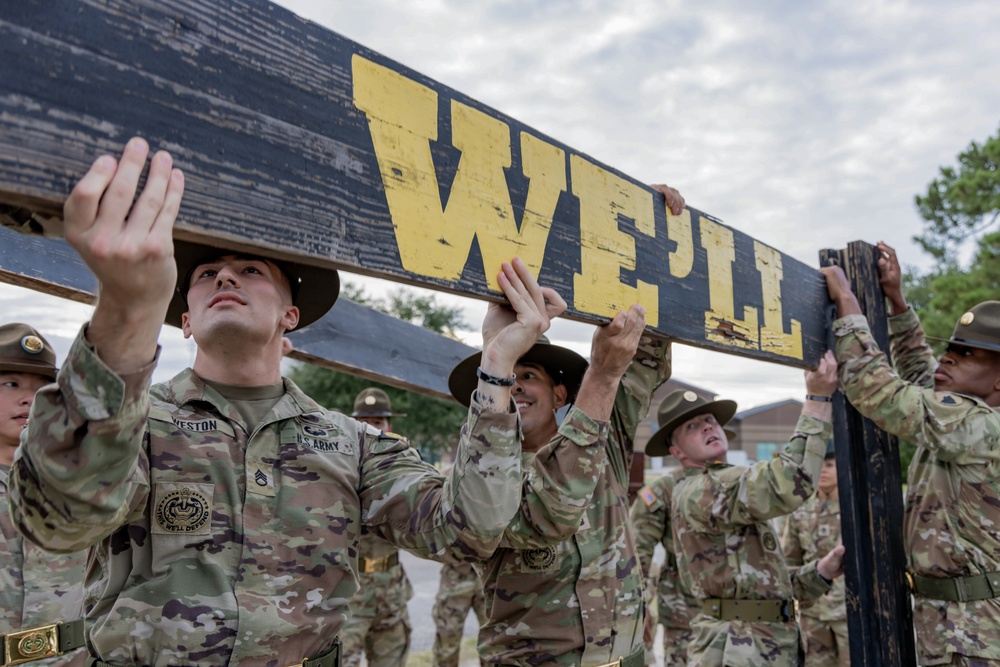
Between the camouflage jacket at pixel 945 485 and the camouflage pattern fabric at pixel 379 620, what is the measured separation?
148 inches

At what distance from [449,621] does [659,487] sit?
2229 mm

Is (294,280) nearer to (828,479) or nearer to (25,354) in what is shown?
(25,354)

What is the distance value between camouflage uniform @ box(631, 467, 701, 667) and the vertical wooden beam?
2.63 metres

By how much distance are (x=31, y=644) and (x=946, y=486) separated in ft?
12.9

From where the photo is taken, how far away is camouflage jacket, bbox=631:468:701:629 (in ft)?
19.6

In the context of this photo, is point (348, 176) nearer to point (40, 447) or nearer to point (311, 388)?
point (40, 447)

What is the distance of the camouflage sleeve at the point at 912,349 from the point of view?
3752 mm

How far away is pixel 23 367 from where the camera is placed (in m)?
3.18

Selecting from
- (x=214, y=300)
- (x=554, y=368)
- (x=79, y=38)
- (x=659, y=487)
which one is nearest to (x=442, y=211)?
(x=214, y=300)

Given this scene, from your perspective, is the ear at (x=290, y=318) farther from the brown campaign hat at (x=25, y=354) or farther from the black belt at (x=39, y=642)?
the black belt at (x=39, y=642)

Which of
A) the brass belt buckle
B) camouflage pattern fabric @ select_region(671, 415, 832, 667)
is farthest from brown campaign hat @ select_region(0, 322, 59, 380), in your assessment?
camouflage pattern fabric @ select_region(671, 415, 832, 667)

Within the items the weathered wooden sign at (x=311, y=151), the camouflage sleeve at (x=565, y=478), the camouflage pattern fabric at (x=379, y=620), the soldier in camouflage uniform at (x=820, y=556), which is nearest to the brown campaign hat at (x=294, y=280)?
the weathered wooden sign at (x=311, y=151)

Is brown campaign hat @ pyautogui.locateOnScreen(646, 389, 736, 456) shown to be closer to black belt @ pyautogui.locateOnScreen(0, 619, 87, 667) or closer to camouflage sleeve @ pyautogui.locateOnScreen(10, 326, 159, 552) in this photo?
black belt @ pyautogui.locateOnScreen(0, 619, 87, 667)

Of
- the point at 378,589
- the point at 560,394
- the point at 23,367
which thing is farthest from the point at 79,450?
the point at 378,589
